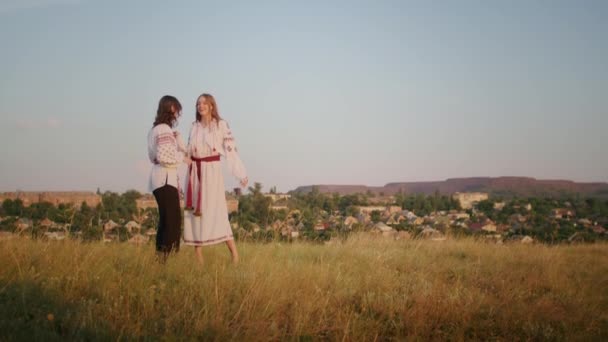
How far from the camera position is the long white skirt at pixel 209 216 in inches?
241

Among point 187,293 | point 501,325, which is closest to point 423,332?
point 501,325

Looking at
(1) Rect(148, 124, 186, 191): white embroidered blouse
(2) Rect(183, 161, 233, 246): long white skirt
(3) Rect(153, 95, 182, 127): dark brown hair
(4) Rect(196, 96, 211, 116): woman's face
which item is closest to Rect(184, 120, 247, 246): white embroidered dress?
(2) Rect(183, 161, 233, 246): long white skirt

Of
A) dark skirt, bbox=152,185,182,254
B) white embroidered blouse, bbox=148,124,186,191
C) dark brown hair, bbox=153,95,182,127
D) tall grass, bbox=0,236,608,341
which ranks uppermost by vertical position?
dark brown hair, bbox=153,95,182,127

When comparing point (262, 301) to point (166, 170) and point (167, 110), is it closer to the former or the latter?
point (166, 170)

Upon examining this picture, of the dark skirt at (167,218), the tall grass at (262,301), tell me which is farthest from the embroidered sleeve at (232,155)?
the tall grass at (262,301)

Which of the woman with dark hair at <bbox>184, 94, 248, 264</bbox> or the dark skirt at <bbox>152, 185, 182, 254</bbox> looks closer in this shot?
the dark skirt at <bbox>152, 185, 182, 254</bbox>

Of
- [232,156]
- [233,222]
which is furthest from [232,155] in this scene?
[233,222]

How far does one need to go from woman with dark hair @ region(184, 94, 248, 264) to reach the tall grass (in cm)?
36

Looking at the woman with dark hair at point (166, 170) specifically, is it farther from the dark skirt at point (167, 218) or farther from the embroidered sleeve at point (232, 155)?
the embroidered sleeve at point (232, 155)

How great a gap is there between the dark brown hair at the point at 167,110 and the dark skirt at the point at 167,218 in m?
0.81

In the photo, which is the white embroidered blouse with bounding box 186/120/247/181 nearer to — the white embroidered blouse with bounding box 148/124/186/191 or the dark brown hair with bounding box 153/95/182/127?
the white embroidered blouse with bounding box 148/124/186/191

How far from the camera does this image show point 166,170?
5992 millimetres

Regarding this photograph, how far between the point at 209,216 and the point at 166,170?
2.58 feet

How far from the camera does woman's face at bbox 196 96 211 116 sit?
20.7ft
